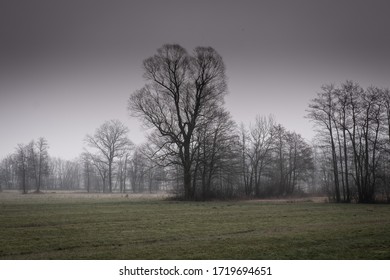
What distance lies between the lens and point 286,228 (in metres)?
12.5

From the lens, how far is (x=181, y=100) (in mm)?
35562

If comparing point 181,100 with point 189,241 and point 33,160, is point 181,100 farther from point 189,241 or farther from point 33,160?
point 33,160

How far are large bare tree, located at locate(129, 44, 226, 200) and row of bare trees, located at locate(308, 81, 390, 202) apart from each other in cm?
1050

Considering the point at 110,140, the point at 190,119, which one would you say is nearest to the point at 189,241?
the point at 190,119

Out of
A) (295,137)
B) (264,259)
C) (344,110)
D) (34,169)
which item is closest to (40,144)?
(34,169)

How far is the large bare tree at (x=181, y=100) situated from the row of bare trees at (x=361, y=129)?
1050cm

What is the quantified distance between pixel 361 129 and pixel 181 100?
60.0 ft

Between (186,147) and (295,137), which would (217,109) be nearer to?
(186,147)

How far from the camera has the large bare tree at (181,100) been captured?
33719 mm

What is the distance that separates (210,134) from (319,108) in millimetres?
11852

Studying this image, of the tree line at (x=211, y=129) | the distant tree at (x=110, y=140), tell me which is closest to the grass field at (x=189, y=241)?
the tree line at (x=211, y=129)

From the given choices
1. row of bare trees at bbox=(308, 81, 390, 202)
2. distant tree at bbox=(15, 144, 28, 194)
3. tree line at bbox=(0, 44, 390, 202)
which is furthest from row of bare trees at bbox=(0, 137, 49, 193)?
row of bare trees at bbox=(308, 81, 390, 202)

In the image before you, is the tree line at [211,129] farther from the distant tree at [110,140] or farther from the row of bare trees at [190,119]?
the distant tree at [110,140]

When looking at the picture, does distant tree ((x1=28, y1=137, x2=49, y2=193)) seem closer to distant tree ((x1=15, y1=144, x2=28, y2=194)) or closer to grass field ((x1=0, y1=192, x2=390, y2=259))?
distant tree ((x1=15, y1=144, x2=28, y2=194))
